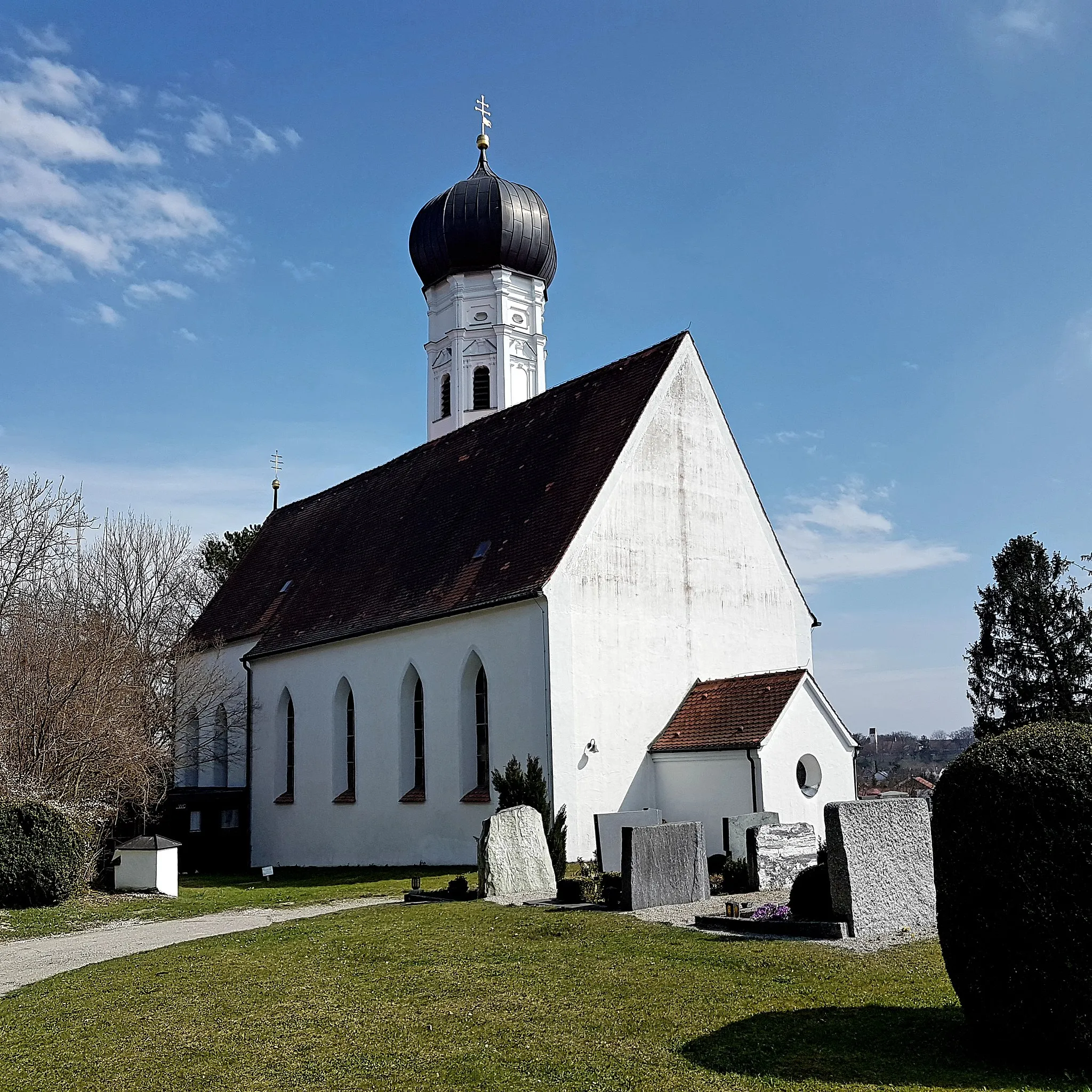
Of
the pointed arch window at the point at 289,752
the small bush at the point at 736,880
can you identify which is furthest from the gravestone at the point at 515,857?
the pointed arch window at the point at 289,752

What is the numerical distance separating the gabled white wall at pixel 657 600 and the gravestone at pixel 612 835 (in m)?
3.17

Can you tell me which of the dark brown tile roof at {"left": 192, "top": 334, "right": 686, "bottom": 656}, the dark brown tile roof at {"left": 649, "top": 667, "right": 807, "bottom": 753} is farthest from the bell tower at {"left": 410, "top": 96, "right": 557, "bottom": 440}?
the dark brown tile roof at {"left": 649, "top": 667, "right": 807, "bottom": 753}

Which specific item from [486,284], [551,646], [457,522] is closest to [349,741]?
[457,522]

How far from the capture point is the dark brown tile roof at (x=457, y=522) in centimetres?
2552

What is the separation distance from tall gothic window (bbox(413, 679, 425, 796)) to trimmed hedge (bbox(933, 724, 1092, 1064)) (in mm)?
20132

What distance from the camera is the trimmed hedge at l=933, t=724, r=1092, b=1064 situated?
280 inches

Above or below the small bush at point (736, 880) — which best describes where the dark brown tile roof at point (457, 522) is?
above

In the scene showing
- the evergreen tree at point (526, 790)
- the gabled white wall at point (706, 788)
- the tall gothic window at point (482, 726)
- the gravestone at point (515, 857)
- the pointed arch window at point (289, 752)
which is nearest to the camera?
the gravestone at point (515, 857)

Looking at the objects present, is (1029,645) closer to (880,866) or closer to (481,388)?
(481,388)

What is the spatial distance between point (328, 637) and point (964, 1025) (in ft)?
76.9

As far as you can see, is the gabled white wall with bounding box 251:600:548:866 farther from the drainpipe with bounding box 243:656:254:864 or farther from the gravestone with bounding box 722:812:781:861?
the gravestone with bounding box 722:812:781:861

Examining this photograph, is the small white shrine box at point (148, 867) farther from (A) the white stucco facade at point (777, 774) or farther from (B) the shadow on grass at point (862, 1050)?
(B) the shadow on grass at point (862, 1050)

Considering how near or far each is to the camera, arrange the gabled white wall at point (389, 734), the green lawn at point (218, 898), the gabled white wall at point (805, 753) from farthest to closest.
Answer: the gabled white wall at point (389, 734), the gabled white wall at point (805, 753), the green lawn at point (218, 898)

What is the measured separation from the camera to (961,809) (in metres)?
7.69
